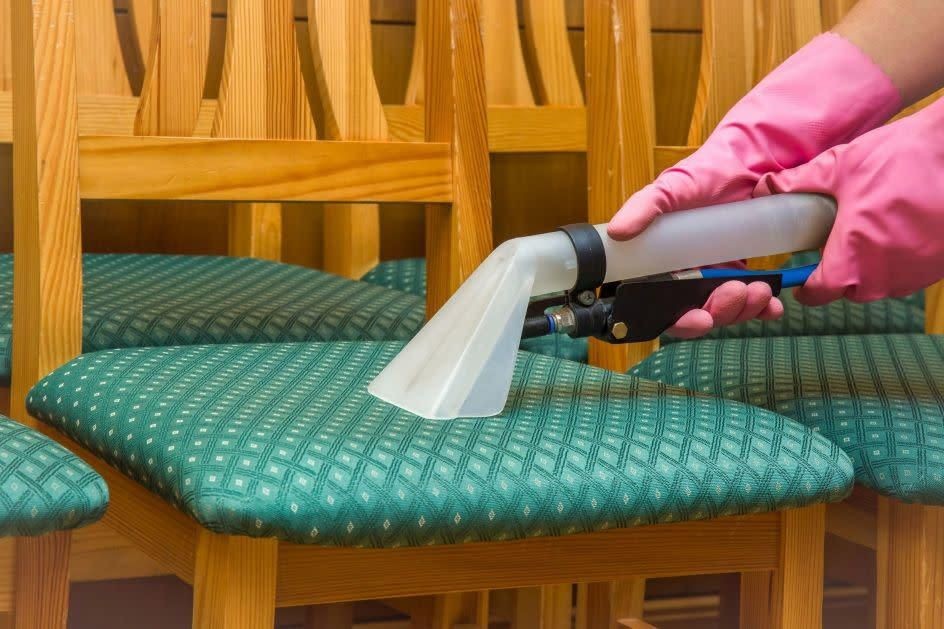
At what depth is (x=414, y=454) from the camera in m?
0.57

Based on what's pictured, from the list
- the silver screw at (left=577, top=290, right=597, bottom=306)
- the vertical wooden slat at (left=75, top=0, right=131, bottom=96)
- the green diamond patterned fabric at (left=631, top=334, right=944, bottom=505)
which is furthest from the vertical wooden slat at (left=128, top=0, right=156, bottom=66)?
the silver screw at (left=577, top=290, right=597, bottom=306)

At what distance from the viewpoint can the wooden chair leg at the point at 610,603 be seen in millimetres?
1197

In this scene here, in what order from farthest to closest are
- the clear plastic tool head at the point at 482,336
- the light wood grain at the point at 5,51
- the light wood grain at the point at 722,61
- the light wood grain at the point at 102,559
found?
the light wood grain at the point at 5,51 < the light wood grain at the point at 722,61 < the light wood grain at the point at 102,559 < the clear plastic tool head at the point at 482,336

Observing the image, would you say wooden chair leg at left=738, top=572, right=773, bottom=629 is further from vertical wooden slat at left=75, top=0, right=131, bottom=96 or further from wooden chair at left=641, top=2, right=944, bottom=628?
vertical wooden slat at left=75, top=0, right=131, bottom=96

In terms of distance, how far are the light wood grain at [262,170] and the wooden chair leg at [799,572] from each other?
38cm

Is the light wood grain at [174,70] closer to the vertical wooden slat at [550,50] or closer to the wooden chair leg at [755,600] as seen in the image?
the wooden chair leg at [755,600]

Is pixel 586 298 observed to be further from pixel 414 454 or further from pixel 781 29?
pixel 781 29

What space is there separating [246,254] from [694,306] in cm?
90

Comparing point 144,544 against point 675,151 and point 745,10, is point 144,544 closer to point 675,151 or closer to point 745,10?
point 675,151

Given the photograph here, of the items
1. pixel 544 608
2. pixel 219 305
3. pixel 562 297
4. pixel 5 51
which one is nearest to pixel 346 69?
pixel 219 305

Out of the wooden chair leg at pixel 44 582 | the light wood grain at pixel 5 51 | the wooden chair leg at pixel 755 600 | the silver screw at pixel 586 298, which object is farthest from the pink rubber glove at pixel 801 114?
the light wood grain at pixel 5 51

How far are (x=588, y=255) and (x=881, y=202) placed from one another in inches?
8.4

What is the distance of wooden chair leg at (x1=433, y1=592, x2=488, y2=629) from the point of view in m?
1.33

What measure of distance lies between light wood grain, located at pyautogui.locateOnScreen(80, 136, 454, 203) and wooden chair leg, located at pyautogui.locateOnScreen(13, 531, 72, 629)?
0.24 meters
